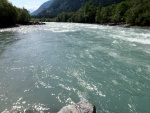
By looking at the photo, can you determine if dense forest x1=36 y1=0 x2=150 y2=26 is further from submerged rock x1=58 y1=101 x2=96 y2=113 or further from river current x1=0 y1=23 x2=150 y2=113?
submerged rock x1=58 y1=101 x2=96 y2=113

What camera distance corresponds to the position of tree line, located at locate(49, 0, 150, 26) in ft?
258

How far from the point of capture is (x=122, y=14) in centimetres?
10125

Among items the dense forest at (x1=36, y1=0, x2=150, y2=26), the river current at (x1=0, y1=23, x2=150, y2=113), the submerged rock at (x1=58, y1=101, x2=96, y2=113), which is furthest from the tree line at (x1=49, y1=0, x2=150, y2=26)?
the submerged rock at (x1=58, y1=101, x2=96, y2=113)

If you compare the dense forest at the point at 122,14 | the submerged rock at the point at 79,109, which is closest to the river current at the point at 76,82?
the submerged rock at the point at 79,109

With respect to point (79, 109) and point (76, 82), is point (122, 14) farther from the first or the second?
point (79, 109)

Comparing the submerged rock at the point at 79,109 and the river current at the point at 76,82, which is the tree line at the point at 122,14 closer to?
the river current at the point at 76,82

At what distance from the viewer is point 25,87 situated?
14.3 m

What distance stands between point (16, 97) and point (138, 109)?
7333 mm

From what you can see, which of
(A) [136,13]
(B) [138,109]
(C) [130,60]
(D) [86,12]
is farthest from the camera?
(D) [86,12]

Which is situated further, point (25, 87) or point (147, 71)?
point (147, 71)

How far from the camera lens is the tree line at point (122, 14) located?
7869 centimetres

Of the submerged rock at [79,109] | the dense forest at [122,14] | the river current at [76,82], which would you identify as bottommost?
the dense forest at [122,14]

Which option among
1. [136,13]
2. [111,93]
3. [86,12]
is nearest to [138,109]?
[111,93]

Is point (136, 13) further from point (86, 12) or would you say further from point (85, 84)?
point (85, 84)
